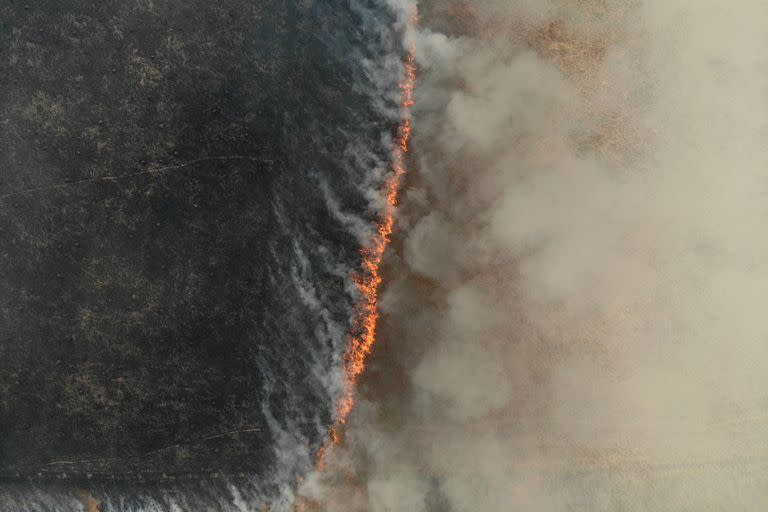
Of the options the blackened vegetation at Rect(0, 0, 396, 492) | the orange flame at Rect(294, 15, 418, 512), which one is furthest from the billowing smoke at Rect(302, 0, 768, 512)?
the blackened vegetation at Rect(0, 0, 396, 492)

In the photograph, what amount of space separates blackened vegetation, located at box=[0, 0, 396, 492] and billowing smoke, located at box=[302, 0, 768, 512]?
1.30ft

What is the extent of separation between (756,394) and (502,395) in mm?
1189

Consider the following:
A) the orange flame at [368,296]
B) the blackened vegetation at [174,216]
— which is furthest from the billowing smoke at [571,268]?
the blackened vegetation at [174,216]

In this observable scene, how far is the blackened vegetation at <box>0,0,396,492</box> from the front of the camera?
2.51 meters

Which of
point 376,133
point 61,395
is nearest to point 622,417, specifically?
point 376,133

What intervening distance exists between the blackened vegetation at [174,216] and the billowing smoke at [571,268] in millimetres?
396

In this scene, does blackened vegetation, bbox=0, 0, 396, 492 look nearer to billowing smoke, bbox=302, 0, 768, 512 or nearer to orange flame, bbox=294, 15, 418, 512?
orange flame, bbox=294, 15, 418, 512

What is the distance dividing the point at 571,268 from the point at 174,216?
191 centimetres

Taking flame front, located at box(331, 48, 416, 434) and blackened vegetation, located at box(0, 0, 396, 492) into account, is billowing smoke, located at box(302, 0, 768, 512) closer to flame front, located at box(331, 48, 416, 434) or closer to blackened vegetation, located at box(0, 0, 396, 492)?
flame front, located at box(331, 48, 416, 434)

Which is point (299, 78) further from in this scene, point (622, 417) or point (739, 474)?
point (739, 474)

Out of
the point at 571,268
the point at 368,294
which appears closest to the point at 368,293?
the point at 368,294

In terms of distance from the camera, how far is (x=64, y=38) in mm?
2527

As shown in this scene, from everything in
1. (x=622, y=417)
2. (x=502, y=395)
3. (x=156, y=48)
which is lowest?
(x=502, y=395)

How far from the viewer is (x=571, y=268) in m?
2.56
